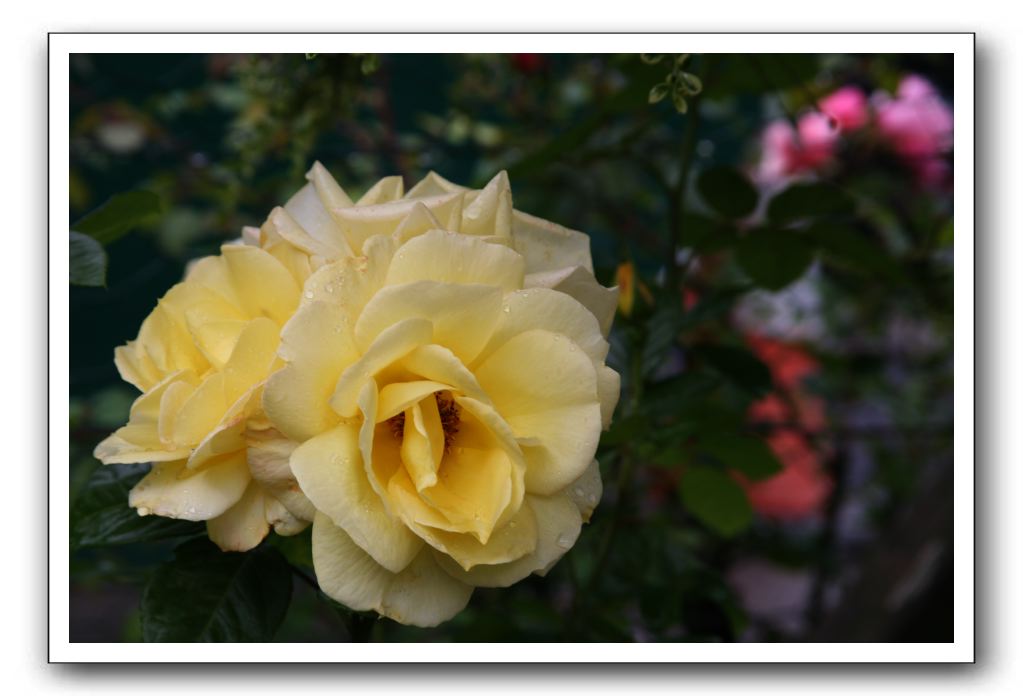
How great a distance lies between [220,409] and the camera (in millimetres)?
557

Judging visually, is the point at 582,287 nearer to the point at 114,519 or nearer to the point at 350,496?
the point at 350,496

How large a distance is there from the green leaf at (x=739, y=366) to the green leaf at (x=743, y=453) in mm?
76

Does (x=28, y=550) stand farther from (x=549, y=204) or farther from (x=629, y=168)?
(x=629, y=168)

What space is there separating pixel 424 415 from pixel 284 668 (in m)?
0.44

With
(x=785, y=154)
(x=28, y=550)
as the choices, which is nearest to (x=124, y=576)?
(x=28, y=550)

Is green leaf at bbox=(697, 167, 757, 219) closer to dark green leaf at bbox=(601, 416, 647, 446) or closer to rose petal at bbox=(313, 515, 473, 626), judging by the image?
dark green leaf at bbox=(601, 416, 647, 446)

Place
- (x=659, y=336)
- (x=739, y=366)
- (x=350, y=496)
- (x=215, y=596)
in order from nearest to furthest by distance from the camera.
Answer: (x=350, y=496) → (x=215, y=596) → (x=659, y=336) → (x=739, y=366)

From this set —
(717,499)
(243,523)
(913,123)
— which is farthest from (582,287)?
(913,123)

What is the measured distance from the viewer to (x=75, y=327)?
1.10 m

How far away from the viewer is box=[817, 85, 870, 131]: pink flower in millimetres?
1593

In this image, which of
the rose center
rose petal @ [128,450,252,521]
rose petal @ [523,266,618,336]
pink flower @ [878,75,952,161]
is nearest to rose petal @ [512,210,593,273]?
rose petal @ [523,266,618,336]

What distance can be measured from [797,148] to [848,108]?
0.17 m

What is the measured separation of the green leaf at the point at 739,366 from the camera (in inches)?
38.1

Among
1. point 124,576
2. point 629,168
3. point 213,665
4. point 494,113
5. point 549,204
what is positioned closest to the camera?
point 213,665
